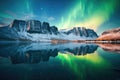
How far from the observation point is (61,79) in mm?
8719

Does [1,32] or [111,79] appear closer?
[111,79]

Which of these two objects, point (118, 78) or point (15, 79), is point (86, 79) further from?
point (15, 79)

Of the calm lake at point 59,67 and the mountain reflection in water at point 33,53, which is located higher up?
the mountain reflection in water at point 33,53

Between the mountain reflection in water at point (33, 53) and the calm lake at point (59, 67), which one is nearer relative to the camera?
the calm lake at point (59, 67)

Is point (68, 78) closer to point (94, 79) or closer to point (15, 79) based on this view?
point (94, 79)

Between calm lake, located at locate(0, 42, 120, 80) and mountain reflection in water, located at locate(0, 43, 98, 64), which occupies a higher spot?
mountain reflection in water, located at locate(0, 43, 98, 64)

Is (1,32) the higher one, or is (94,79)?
(1,32)

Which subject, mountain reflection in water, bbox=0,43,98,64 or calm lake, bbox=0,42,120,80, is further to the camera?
mountain reflection in water, bbox=0,43,98,64

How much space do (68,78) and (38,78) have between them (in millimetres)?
2029

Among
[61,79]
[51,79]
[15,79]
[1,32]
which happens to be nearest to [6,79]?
[15,79]

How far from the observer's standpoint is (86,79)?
345 inches

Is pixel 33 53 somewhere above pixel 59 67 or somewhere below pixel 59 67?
above

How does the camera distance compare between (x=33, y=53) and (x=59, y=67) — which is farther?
(x=33, y=53)

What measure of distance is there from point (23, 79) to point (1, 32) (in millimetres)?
204785
